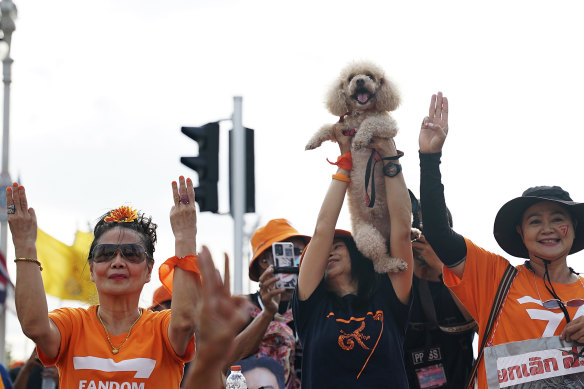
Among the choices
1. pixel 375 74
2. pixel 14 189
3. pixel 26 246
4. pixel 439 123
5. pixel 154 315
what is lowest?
pixel 154 315

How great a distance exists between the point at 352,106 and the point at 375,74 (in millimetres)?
240

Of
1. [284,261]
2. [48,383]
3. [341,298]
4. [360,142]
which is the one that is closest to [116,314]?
[341,298]

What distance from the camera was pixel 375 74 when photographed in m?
4.56

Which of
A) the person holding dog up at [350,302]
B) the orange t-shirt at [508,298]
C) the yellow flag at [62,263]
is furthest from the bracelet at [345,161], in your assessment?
the yellow flag at [62,263]

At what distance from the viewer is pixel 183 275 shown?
3211 mm

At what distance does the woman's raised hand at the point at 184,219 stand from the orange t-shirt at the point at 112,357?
1.32 ft

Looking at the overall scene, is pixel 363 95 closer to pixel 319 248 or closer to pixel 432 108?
pixel 432 108

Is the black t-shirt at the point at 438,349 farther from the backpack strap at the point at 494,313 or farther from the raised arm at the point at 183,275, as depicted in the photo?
the raised arm at the point at 183,275

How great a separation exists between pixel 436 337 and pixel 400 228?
2.89ft

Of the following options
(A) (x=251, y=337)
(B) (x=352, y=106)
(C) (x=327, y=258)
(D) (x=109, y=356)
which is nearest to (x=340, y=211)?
(C) (x=327, y=258)

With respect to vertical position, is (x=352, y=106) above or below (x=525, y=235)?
above

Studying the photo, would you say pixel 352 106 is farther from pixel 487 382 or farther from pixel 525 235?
pixel 487 382

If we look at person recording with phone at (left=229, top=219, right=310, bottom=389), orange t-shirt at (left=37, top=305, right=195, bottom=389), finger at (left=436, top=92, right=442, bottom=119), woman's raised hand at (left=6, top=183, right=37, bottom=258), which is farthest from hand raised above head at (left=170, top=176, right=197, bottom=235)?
finger at (left=436, top=92, right=442, bottom=119)

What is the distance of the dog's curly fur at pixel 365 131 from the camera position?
167 inches
